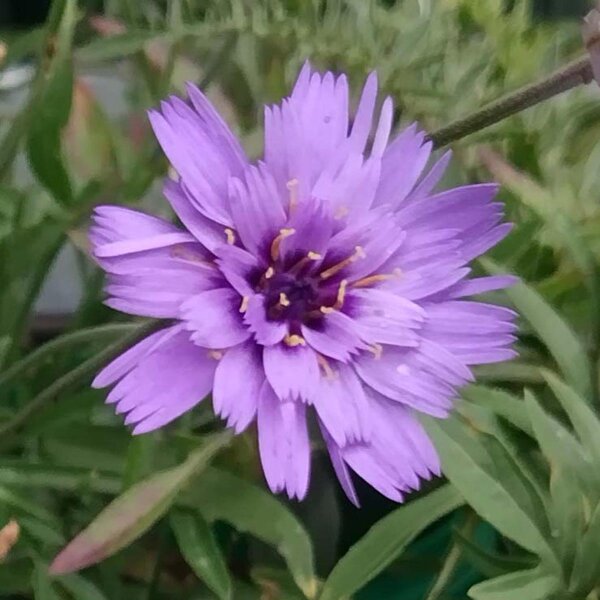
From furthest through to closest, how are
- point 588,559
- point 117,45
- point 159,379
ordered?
point 117,45, point 588,559, point 159,379

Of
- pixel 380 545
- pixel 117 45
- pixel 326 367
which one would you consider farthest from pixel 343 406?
pixel 117 45

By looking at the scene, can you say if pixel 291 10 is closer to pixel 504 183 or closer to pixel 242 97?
pixel 242 97

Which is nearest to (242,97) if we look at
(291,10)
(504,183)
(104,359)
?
(291,10)

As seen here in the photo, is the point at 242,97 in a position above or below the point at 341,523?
above

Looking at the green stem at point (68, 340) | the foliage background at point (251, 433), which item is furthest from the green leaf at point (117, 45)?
the green stem at point (68, 340)

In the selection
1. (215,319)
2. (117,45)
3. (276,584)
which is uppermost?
(117,45)

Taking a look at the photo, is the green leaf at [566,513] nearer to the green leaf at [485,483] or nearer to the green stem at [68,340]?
the green leaf at [485,483]

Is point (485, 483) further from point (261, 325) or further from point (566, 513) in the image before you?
point (261, 325)
